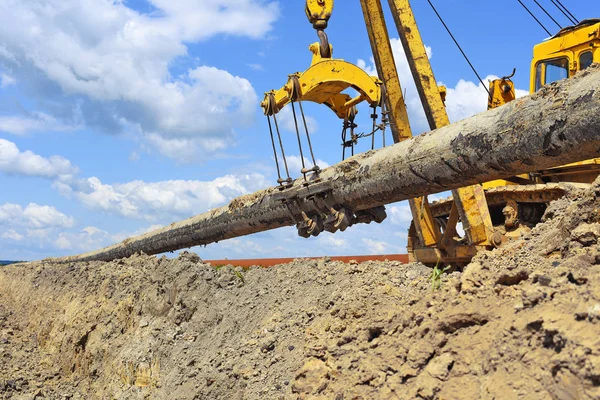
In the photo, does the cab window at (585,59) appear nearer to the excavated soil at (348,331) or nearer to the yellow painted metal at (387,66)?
the yellow painted metal at (387,66)

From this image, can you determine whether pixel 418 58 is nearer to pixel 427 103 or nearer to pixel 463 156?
pixel 427 103

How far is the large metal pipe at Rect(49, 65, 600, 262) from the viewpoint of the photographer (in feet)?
12.5

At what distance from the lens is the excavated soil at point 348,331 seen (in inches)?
92.6

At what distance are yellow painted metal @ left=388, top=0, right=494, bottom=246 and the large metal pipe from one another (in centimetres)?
196

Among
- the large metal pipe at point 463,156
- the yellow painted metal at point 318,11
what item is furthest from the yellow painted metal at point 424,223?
the yellow painted metal at point 318,11

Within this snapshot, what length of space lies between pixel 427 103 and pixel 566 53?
2.63m

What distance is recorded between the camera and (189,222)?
32.8 feet

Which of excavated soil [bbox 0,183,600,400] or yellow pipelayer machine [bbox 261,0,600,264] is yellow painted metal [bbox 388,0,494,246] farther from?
excavated soil [bbox 0,183,600,400]

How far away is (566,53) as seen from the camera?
870cm

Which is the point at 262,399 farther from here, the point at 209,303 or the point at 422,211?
the point at 422,211

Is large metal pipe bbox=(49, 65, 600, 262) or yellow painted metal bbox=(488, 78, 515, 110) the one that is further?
yellow painted metal bbox=(488, 78, 515, 110)

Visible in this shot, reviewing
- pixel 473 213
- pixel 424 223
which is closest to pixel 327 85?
pixel 473 213

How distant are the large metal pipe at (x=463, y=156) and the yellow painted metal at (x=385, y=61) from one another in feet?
7.28

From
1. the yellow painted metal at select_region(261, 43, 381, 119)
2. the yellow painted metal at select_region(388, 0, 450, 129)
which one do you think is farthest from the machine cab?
the yellow painted metal at select_region(261, 43, 381, 119)
